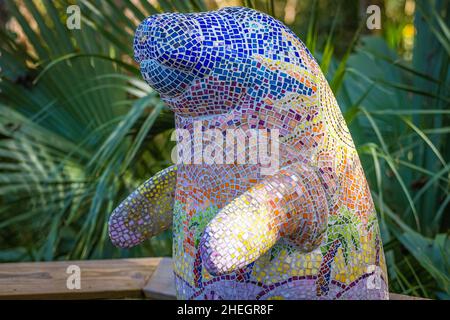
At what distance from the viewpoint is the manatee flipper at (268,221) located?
4.21ft

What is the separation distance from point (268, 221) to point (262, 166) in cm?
14

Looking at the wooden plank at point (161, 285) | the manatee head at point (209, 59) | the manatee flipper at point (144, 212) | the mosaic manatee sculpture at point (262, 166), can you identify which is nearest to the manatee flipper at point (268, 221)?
the mosaic manatee sculpture at point (262, 166)

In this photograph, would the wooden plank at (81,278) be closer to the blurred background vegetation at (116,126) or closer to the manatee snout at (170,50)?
the blurred background vegetation at (116,126)

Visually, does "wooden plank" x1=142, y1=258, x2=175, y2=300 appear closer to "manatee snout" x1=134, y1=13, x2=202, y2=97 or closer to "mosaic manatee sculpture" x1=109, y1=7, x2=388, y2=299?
"mosaic manatee sculpture" x1=109, y1=7, x2=388, y2=299

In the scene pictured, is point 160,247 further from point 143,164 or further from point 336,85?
point 336,85

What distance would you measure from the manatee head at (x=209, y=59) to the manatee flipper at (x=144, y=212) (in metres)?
0.27

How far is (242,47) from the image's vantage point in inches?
56.2

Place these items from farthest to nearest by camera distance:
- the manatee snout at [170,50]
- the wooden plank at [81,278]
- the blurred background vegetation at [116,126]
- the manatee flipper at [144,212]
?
the blurred background vegetation at [116,126] → the wooden plank at [81,278] → the manatee flipper at [144,212] → the manatee snout at [170,50]

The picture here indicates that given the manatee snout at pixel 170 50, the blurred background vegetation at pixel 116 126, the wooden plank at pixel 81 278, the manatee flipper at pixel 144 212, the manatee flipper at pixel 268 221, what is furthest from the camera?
the blurred background vegetation at pixel 116 126

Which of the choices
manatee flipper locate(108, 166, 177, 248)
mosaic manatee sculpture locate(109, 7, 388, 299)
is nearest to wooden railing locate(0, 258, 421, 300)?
manatee flipper locate(108, 166, 177, 248)

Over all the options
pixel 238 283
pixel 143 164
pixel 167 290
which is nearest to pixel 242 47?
pixel 238 283

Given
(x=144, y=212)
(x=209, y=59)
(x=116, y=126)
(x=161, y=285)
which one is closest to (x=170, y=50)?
(x=209, y=59)

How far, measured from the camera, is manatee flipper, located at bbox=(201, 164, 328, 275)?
1283 mm
